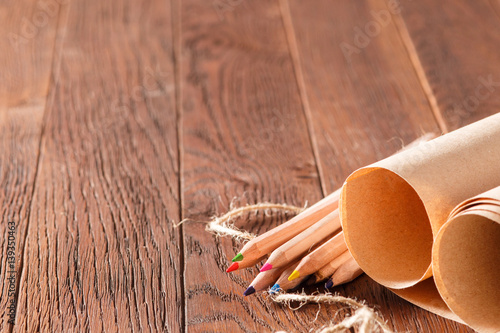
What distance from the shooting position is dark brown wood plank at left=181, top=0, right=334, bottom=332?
2.72ft

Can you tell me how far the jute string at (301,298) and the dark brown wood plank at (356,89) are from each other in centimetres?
5

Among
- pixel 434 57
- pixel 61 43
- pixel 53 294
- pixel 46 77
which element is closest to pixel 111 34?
pixel 61 43

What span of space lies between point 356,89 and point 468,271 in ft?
2.46

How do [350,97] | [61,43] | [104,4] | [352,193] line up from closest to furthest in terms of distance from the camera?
1. [352,193]
2. [350,97]
3. [61,43]
4. [104,4]

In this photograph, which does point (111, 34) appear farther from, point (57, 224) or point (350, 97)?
point (57, 224)

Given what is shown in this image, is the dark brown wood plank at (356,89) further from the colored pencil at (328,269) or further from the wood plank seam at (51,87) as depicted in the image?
the wood plank seam at (51,87)

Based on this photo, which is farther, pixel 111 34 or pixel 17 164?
pixel 111 34

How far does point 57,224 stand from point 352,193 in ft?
1.68

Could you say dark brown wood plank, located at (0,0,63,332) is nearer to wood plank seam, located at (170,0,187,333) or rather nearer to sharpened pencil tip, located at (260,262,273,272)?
wood plank seam, located at (170,0,187,333)

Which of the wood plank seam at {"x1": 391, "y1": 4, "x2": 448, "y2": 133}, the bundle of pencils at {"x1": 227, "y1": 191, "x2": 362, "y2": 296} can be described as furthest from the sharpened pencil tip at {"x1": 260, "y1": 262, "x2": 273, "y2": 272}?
the wood plank seam at {"x1": 391, "y1": 4, "x2": 448, "y2": 133}

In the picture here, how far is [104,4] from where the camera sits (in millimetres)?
1879

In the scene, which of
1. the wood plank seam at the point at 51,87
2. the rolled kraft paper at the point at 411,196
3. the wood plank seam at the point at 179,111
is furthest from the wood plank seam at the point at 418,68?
the wood plank seam at the point at 51,87

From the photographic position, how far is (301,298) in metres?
0.79

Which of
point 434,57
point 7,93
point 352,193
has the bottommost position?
point 7,93
